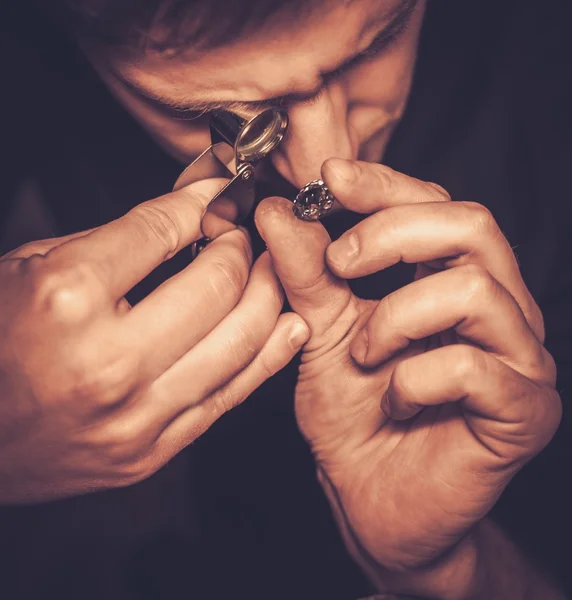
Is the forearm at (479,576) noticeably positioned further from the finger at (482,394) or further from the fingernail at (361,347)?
the fingernail at (361,347)

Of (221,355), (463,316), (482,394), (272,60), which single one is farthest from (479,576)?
(272,60)

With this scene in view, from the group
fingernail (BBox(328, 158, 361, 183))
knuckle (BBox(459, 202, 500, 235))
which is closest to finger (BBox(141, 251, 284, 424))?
fingernail (BBox(328, 158, 361, 183))

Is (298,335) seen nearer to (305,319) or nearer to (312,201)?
(305,319)

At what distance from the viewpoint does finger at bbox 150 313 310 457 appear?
0.95m

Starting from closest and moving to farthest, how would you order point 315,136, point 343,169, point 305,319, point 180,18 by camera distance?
point 180,18
point 343,169
point 315,136
point 305,319

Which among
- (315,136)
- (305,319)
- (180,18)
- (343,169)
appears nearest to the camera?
(180,18)

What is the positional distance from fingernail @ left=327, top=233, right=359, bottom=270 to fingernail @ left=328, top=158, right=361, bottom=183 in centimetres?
10

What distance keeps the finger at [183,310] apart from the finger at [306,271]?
93mm

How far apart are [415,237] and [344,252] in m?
0.12

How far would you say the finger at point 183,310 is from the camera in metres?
0.81

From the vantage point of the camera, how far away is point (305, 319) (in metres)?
1.07

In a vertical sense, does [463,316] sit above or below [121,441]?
Answer: below

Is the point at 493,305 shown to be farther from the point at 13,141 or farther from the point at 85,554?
the point at 85,554

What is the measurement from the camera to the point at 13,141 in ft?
5.07
